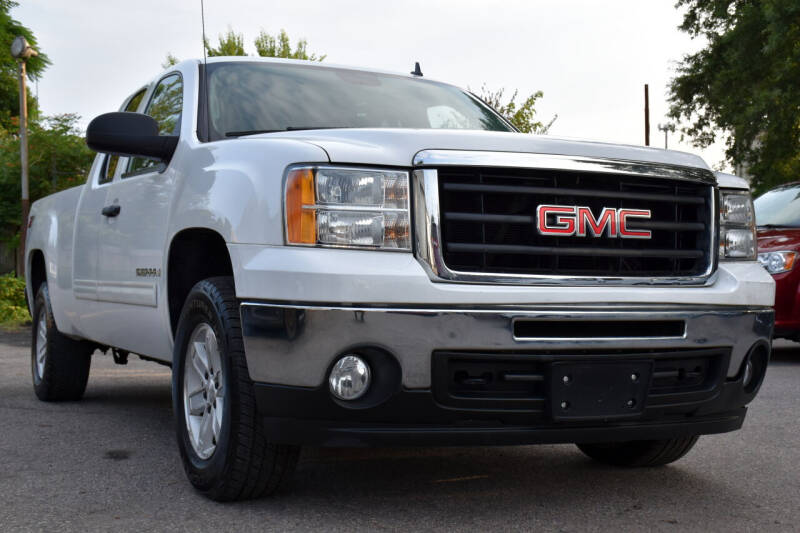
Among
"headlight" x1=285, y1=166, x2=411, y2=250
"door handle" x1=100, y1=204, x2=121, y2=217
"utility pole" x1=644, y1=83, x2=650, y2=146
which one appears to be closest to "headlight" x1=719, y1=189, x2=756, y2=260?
"headlight" x1=285, y1=166, x2=411, y2=250

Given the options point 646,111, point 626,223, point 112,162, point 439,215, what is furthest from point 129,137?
point 646,111

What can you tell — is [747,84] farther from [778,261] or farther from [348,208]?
A: [348,208]

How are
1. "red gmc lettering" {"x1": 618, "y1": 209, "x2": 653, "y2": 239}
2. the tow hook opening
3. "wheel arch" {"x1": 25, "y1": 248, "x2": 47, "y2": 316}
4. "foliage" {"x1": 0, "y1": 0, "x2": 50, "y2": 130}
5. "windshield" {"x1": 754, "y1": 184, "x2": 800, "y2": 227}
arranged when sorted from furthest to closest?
"foliage" {"x1": 0, "y1": 0, "x2": 50, "y2": 130} < "windshield" {"x1": 754, "y1": 184, "x2": 800, "y2": 227} < "wheel arch" {"x1": 25, "y1": 248, "x2": 47, "y2": 316} < the tow hook opening < "red gmc lettering" {"x1": 618, "y1": 209, "x2": 653, "y2": 239}

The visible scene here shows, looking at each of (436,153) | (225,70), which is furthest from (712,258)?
(225,70)

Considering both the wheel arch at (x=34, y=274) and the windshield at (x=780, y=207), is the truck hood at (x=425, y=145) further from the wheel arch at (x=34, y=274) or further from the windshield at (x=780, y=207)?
the windshield at (x=780, y=207)

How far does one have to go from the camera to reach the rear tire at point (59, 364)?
6410 mm

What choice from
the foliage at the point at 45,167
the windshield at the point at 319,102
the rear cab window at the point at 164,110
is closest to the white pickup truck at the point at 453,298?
the windshield at the point at 319,102

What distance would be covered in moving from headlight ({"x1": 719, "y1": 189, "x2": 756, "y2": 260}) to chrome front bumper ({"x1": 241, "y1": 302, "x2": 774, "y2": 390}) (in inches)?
30.2

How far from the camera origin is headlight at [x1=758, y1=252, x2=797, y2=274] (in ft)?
29.0

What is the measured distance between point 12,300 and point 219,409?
16.7 meters

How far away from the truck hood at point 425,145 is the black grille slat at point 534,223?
0.09 meters

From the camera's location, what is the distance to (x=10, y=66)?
38094 mm

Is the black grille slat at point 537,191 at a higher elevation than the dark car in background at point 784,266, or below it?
higher

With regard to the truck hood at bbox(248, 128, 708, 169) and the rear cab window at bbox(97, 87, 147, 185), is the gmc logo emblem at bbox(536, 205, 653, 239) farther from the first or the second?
the rear cab window at bbox(97, 87, 147, 185)
